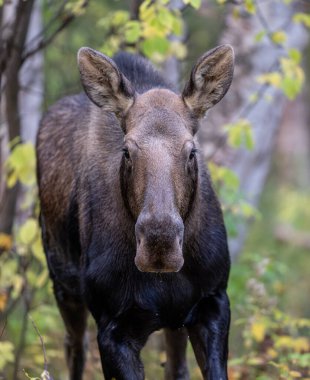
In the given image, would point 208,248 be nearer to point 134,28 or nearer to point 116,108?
point 116,108

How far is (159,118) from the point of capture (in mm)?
6238

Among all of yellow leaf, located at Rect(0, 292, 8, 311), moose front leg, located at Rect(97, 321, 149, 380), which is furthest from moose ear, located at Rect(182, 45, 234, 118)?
yellow leaf, located at Rect(0, 292, 8, 311)

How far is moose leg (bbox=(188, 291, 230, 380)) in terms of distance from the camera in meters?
6.62

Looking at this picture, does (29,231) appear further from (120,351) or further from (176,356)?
(120,351)

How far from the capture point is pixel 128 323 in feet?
21.5

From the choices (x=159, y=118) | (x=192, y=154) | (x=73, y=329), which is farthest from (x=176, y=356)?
(x=159, y=118)

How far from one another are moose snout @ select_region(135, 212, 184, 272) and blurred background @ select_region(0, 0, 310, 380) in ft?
3.26

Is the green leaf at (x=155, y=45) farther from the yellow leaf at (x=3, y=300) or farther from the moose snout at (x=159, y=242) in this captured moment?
the moose snout at (x=159, y=242)

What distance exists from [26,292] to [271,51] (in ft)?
13.0

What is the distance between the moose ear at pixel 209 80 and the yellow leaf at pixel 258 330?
9.50 feet

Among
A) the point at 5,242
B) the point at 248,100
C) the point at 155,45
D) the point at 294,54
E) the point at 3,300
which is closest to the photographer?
the point at 155,45

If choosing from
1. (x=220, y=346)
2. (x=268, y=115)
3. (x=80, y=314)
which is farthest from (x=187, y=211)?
(x=268, y=115)

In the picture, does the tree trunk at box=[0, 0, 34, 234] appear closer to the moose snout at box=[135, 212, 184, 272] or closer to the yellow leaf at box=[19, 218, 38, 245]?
the yellow leaf at box=[19, 218, 38, 245]

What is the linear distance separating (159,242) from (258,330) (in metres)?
3.57
